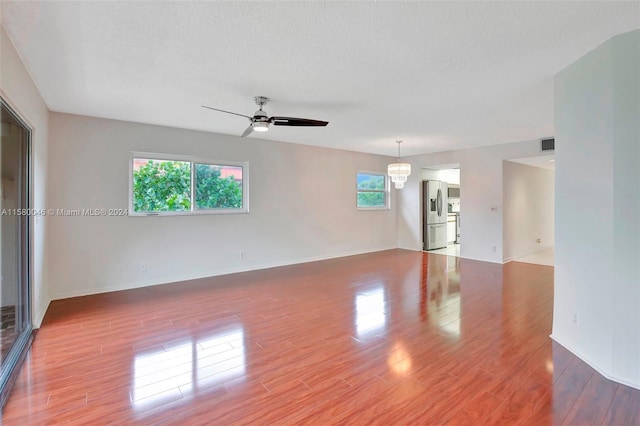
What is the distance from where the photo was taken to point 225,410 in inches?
78.3

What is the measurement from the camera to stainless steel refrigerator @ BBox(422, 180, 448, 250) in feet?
27.4

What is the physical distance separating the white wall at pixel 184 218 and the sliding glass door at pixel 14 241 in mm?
1221

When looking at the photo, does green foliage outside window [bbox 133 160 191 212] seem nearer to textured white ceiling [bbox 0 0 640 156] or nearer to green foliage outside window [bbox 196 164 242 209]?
green foliage outside window [bbox 196 164 242 209]

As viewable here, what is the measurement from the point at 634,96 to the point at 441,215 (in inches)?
265

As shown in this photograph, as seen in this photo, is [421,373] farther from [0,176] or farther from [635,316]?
[0,176]

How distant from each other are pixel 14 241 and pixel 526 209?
912 centimetres

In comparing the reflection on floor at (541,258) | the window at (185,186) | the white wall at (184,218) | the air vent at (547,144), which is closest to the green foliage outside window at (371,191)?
the white wall at (184,218)

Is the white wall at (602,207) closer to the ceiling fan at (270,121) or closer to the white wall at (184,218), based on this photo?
the ceiling fan at (270,121)

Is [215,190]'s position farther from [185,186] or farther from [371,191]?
[371,191]

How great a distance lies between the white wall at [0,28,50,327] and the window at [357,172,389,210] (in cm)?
603

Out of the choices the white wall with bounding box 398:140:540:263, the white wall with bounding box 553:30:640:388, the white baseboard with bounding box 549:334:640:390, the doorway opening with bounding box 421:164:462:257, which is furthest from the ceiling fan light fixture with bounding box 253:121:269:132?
the doorway opening with bounding box 421:164:462:257

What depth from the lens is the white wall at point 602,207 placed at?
7.43 ft

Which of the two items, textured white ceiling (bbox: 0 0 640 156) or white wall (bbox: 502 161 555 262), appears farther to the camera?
white wall (bbox: 502 161 555 262)

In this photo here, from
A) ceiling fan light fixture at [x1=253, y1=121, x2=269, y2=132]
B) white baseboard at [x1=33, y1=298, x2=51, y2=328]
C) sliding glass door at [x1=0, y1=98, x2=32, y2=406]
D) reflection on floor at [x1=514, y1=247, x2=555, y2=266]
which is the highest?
ceiling fan light fixture at [x1=253, y1=121, x2=269, y2=132]
